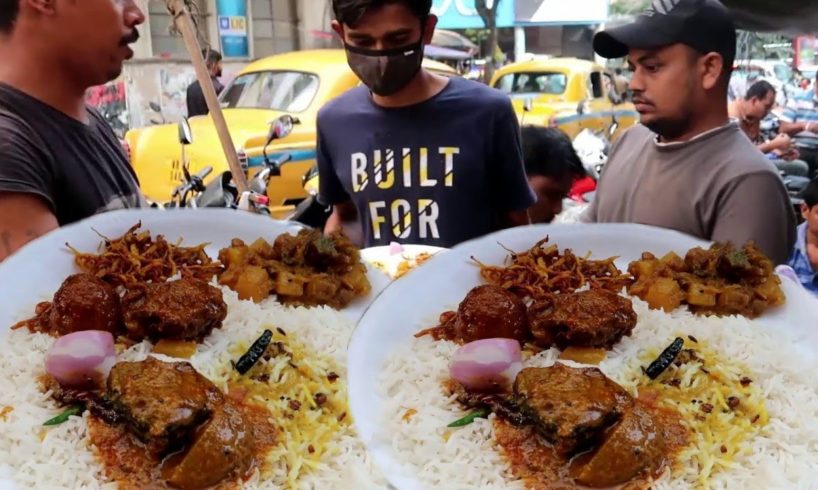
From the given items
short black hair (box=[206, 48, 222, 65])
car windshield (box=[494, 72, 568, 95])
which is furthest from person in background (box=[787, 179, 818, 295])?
car windshield (box=[494, 72, 568, 95])

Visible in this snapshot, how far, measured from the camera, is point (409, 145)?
78.0 inches

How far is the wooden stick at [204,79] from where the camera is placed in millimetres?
1644

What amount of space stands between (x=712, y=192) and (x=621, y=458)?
2.43 feet

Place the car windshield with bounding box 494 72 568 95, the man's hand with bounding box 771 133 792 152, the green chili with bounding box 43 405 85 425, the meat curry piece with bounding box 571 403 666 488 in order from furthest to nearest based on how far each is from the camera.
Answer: the car windshield with bounding box 494 72 568 95
the man's hand with bounding box 771 133 792 152
the green chili with bounding box 43 405 85 425
the meat curry piece with bounding box 571 403 666 488

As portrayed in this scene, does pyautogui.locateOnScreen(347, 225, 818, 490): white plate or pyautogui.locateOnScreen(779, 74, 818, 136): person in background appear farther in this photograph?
pyautogui.locateOnScreen(779, 74, 818, 136): person in background

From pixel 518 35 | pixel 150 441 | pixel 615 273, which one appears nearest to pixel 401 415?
pixel 150 441

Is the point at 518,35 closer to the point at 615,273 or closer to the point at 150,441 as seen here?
the point at 615,273

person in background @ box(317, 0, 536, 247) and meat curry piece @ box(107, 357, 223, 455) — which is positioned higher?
person in background @ box(317, 0, 536, 247)

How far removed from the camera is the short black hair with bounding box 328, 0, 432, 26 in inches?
69.7

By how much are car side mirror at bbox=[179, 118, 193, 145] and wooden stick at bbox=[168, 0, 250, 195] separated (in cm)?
7

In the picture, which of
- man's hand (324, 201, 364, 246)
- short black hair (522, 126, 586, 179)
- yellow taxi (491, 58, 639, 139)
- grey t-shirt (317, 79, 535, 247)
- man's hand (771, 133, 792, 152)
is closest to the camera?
grey t-shirt (317, 79, 535, 247)

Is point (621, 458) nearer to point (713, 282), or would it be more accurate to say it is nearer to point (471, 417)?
point (471, 417)

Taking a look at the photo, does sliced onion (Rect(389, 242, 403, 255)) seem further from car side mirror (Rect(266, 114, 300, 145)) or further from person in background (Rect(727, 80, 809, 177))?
person in background (Rect(727, 80, 809, 177))

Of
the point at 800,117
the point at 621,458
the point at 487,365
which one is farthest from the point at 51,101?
the point at 800,117
